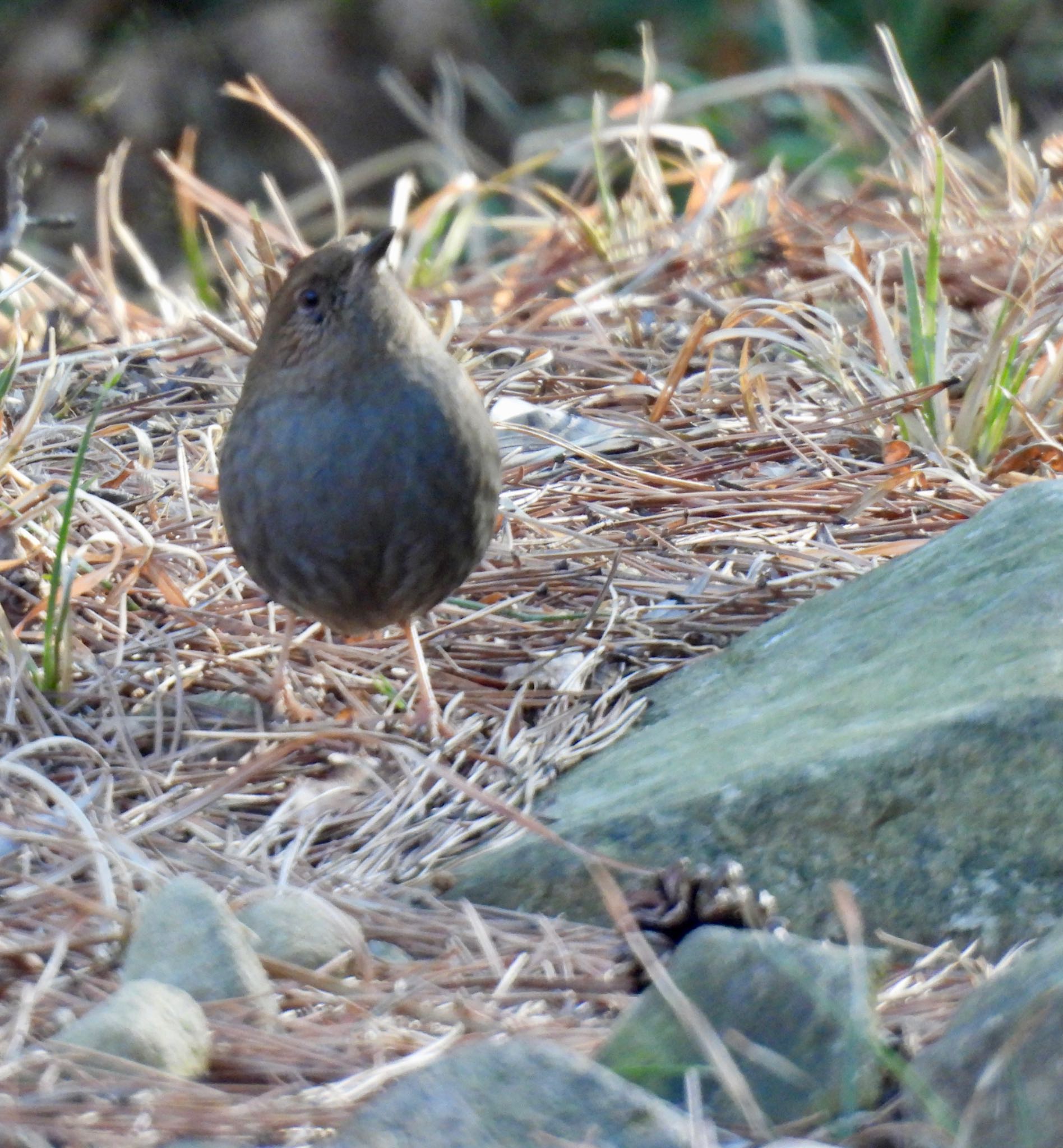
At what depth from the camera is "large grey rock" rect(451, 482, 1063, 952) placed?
241 centimetres

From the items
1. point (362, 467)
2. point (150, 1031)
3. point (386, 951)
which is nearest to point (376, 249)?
point (362, 467)

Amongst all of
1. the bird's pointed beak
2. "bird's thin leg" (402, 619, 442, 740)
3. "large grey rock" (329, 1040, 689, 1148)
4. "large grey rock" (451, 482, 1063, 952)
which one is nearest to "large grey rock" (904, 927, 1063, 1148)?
"large grey rock" (329, 1040, 689, 1148)

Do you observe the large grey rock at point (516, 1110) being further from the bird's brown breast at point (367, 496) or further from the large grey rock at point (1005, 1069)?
the bird's brown breast at point (367, 496)

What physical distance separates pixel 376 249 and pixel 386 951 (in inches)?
60.6

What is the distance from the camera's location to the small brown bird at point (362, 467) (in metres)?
3.30

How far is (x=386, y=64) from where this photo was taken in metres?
9.31

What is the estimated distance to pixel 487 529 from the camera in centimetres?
342

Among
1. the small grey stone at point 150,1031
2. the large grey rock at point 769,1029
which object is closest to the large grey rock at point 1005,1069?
the large grey rock at point 769,1029

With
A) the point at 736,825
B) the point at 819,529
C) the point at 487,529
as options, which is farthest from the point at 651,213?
the point at 736,825

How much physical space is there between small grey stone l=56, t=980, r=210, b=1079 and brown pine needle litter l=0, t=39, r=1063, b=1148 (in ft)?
0.11

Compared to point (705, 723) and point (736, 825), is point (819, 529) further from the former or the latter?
point (736, 825)

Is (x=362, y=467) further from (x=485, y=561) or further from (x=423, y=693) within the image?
(x=485, y=561)

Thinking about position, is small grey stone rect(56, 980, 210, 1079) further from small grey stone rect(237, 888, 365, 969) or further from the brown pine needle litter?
small grey stone rect(237, 888, 365, 969)

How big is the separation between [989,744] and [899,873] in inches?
9.0
